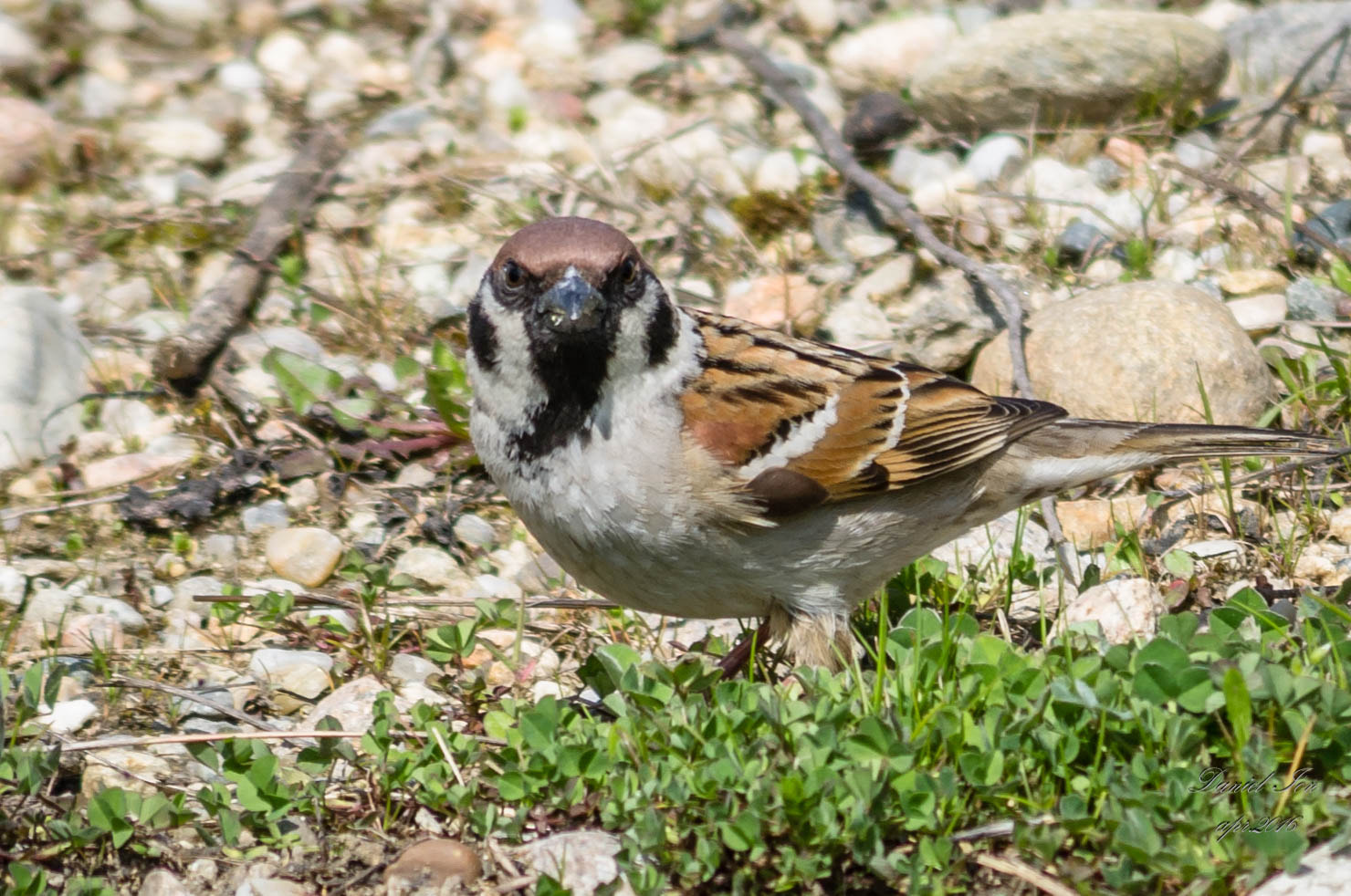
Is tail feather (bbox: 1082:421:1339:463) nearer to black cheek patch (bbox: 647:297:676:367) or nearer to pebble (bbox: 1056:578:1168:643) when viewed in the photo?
pebble (bbox: 1056:578:1168:643)

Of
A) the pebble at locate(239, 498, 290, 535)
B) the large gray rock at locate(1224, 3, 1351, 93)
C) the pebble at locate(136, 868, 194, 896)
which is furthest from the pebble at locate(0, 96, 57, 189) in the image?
the large gray rock at locate(1224, 3, 1351, 93)

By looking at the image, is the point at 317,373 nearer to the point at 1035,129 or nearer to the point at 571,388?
the point at 571,388

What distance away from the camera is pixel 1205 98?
646 cm

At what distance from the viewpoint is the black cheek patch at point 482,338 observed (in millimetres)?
3719

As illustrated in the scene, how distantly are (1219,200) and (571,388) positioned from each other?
3.27m

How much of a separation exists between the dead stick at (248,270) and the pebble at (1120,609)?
324 centimetres

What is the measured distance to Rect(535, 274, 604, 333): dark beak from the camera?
3.47 metres

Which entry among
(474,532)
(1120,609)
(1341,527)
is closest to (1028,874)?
(1120,609)

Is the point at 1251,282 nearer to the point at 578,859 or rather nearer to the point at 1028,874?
the point at 1028,874

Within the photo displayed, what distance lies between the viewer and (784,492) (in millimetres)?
3715

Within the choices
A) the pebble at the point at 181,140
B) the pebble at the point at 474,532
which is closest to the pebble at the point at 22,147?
the pebble at the point at 181,140

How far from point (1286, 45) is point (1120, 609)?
383 centimetres

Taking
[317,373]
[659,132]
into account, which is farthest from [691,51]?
[317,373]

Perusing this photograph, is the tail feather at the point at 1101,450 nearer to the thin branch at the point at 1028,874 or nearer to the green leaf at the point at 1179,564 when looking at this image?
the green leaf at the point at 1179,564
